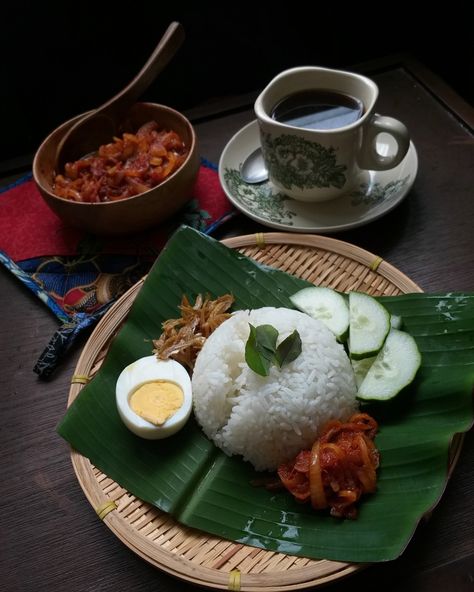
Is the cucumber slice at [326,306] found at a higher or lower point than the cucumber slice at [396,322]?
lower

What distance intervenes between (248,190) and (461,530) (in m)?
1.57

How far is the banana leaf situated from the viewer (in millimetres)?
1513

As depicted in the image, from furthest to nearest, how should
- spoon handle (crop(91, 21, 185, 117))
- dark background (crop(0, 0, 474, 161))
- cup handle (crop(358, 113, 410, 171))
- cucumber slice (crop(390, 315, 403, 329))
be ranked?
1. dark background (crop(0, 0, 474, 161))
2. spoon handle (crop(91, 21, 185, 117))
3. cup handle (crop(358, 113, 410, 171))
4. cucumber slice (crop(390, 315, 403, 329))

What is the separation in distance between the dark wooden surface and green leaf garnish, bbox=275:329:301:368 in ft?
1.86

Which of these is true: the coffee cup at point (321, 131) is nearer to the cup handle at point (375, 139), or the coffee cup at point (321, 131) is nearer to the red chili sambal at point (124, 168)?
the cup handle at point (375, 139)

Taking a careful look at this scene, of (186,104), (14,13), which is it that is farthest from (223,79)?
(14,13)

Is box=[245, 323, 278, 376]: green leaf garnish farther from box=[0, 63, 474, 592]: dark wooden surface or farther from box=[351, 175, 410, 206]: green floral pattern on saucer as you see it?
box=[351, 175, 410, 206]: green floral pattern on saucer

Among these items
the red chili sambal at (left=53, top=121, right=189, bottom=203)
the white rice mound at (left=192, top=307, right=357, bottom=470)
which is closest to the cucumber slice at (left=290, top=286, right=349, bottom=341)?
the white rice mound at (left=192, top=307, right=357, bottom=470)

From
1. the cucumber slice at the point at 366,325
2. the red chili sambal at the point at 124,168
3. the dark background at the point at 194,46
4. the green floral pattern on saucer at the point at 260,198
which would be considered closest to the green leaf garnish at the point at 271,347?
the cucumber slice at the point at 366,325

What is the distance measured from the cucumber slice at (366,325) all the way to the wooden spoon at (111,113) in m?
1.46

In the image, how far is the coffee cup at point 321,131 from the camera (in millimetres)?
2227

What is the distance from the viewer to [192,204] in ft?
8.57

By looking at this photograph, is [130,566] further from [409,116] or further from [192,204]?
[409,116]

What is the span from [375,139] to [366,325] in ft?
2.78
